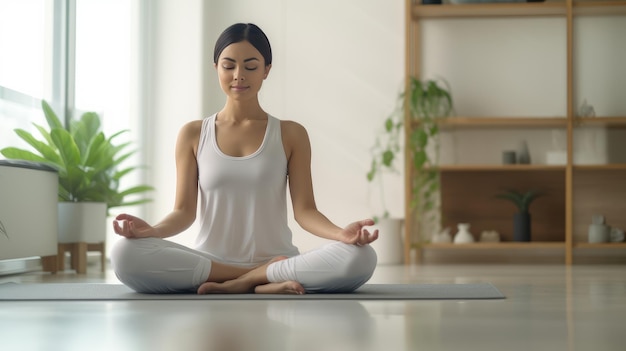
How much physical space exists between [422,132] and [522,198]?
738 millimetres

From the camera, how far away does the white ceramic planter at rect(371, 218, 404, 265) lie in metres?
5.16

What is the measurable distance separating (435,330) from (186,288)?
104cm

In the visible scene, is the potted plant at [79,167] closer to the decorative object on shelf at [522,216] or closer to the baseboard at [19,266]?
the baseboard at [19,266]

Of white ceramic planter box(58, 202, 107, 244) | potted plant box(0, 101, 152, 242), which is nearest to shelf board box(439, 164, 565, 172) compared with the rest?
potted plant box(0, 101, 152, 242)

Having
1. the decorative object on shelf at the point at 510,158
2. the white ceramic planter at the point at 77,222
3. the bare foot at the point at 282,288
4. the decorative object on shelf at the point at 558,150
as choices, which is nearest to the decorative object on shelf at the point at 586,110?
the decorative object on shelf at the point at 558,150

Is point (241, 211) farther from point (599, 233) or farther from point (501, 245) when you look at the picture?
point (599, 233)

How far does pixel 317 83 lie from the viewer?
547cm

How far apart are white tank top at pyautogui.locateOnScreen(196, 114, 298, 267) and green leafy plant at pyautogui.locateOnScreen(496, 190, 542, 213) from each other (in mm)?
2832

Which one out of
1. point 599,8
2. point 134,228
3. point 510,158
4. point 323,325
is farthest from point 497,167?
point 323,325

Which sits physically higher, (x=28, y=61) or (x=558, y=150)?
(x=28, y=61)

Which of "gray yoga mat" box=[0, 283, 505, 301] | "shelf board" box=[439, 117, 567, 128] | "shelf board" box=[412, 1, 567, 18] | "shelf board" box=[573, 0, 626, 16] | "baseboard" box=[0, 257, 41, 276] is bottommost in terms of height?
"baseboard" box=[0, 257, 41, 276]

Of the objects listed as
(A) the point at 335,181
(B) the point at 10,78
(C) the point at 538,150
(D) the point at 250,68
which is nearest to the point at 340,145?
(A) the point at 335,181

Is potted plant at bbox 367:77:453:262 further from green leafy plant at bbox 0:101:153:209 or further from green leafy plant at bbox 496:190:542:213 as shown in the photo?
green leafy plant at bbox 0:101:153:209

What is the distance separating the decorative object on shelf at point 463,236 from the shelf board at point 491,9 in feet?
4.02
